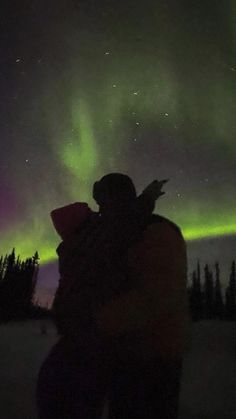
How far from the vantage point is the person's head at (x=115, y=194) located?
1662 millimetres

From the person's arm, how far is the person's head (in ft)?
0.70

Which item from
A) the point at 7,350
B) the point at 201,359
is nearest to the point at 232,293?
the point at 201,359

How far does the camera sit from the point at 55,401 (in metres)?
1.50

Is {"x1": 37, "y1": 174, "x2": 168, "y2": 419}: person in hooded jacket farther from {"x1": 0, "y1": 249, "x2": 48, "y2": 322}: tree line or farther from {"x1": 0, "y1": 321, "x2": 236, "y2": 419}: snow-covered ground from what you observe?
{"x1": 0, "y1": 249, "x2": 48, "y2": 322}: tree line

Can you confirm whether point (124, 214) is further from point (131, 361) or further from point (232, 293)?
point (232, 293)

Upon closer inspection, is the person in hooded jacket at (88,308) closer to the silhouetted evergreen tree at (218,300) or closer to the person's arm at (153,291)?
the person's arm at (153,291)

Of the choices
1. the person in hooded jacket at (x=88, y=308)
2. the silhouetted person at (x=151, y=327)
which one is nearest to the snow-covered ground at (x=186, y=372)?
the person in hooded jacket at (x=88, y=308)

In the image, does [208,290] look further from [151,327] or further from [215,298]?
[151,327]

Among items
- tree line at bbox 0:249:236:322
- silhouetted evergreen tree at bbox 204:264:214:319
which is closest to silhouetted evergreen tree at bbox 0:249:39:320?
tree line at bbox 0:249:236:322

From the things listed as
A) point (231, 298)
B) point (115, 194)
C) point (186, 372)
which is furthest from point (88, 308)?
point (231, 298)

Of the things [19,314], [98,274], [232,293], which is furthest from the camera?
[232,293]

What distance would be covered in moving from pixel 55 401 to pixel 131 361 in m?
0.32

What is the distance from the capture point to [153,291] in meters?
1.43

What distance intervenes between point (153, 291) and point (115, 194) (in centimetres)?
45
